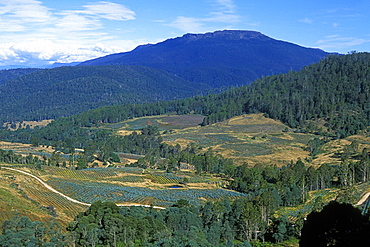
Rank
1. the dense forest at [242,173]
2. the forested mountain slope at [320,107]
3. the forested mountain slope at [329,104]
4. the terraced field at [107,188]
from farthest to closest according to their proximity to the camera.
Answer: the forested mountain slope at [320,107] → the forested mountain slope at [329,104] → the terraced field at [107,188] → the dense forest at [242,173]

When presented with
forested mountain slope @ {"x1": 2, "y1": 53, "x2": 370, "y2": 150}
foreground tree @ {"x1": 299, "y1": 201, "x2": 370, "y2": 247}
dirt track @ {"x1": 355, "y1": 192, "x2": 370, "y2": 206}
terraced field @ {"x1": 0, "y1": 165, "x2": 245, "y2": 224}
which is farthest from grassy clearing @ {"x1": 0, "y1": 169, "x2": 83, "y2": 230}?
forested mountain slope @ {"x1": 2, "y1": 53, "x2": 370, "y2": 150}

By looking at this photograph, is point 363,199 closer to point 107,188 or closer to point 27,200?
point 107,188

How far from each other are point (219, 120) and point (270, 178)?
104325mm

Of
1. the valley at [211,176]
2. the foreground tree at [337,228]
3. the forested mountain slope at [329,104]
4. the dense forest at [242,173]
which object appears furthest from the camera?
the forested mountain slope at [329,104]

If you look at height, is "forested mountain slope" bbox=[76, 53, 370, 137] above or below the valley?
above

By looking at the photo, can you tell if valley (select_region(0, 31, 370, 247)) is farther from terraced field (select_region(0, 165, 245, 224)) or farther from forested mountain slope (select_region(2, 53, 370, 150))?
forested mountain slope (select_region(2, 53, 370, 150))

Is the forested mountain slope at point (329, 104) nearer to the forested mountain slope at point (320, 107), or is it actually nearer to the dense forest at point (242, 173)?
the forested mountain slope at point (320, 107)

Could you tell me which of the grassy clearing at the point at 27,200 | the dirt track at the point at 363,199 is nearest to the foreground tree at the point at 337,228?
the grassy clearing at the point at 27,200

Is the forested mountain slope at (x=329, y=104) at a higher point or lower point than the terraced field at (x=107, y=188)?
higher

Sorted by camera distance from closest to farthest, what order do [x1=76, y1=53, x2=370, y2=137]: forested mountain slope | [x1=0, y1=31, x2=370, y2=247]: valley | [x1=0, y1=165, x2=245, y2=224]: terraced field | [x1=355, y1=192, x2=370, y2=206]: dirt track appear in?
1. [x1=0, y1=31, x2=370, y2=247]: valley
2. [x1=355, y1=192, x2=370, y2=206]: dirt track
3. [x1=0, y1=165, x2=245, y2=224]: terraced field
4. [x1=76, y1=53, x2=370, y2=137]: forested mountain slope

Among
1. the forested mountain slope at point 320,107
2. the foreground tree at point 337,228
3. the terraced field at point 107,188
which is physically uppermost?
the forested mountain slope at point 320,107

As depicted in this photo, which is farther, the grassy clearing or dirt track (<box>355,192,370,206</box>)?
dirt track (<box>355,192,370,206</box>)

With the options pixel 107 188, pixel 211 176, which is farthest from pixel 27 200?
pixel 211 176

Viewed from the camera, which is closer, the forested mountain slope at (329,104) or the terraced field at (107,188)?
the terraced field at (107,188)
